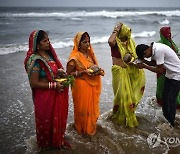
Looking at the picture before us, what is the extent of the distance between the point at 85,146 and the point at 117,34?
6.22ft

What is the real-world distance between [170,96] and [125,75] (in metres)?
0.81

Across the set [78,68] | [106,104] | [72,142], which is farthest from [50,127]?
[106,104]

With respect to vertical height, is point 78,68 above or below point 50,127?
above

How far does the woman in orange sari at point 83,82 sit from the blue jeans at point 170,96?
3.76ft

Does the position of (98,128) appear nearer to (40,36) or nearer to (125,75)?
(125,75)

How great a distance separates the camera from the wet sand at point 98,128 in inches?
145

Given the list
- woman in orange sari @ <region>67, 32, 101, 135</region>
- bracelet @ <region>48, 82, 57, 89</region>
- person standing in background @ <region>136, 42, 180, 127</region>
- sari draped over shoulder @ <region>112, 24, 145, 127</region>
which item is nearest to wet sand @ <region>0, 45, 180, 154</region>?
sari draped over shoulder @ <region>112, 24, 145, 127</region>

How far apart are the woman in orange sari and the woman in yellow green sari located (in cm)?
44

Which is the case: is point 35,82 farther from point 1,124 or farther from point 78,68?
point 1,124

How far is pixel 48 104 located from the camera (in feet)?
Result: 10.6

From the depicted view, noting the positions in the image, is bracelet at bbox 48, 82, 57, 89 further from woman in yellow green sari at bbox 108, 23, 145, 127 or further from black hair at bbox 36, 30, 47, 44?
woman in yellow green sari at bbox 108, 23, 145, 127

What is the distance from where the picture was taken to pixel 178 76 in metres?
3.84

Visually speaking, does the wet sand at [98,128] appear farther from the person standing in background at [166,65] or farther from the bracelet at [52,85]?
the bracelet at [52,85]

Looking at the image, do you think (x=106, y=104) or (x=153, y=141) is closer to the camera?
(x=153, y=141)
